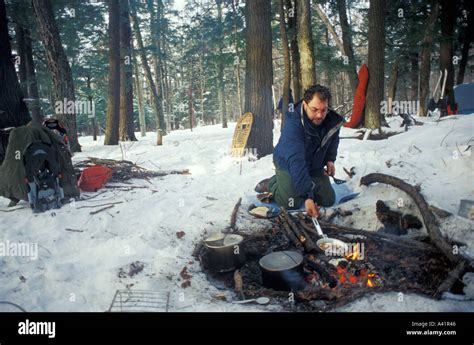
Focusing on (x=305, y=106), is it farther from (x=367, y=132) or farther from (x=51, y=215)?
(x=367, y=132)

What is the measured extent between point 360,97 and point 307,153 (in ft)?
21.8

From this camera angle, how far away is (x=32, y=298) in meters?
2.77

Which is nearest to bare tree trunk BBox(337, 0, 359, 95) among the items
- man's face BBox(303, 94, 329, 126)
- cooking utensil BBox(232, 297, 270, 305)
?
man's face BBox(303, 94, 329, 126)

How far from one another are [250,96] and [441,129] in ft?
14.2

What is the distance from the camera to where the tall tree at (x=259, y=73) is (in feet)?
25.9

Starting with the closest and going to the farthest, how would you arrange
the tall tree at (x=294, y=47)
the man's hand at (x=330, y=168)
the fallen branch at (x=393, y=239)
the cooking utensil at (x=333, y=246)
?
the fallen branch at (x=393, y=239), the cooking utensil at (x=333, y=246), the man's hand at (x=330, y=168), the tall tree at (x=294, y=47)

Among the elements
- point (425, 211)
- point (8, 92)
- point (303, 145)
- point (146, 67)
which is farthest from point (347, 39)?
point (8, 92)

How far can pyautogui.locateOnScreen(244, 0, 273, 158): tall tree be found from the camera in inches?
311

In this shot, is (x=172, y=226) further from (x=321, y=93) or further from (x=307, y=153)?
(x=321, y=93)

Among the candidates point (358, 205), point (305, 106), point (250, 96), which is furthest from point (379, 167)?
point (250, 96)

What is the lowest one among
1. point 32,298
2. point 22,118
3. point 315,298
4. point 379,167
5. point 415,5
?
point 315,298

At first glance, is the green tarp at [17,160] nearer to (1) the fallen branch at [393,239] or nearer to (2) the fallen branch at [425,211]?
(1) the fallen branch at [393,239]

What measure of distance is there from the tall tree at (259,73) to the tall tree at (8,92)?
485 cm

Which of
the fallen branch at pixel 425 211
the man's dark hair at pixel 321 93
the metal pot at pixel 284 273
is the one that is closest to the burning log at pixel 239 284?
the metal pot at pixel 284 273
